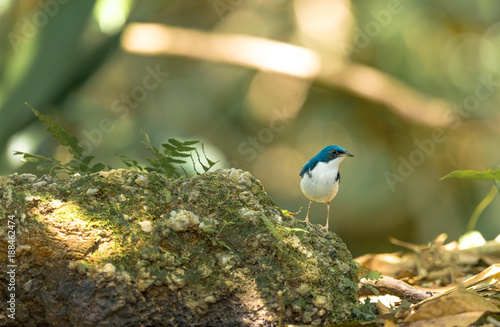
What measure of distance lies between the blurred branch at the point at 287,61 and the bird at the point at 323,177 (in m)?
3.94

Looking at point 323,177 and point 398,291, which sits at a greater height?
point 323,177

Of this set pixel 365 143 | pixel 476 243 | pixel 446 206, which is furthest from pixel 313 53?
pixel 476 243

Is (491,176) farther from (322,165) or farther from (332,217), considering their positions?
(332,217)

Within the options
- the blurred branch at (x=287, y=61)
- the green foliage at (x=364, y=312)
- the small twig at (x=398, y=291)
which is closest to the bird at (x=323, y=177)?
the small twig at (x=398, y=291)

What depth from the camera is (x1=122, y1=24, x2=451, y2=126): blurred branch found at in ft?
21.1

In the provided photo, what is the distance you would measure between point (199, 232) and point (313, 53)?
17.8 feet

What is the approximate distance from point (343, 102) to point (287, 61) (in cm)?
117

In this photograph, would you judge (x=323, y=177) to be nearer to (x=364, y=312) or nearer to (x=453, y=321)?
(x=364, y=312)

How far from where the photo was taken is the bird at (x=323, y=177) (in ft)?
8.56

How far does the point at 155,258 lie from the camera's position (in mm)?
1615

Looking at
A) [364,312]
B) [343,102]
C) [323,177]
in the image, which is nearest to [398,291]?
[364,312]

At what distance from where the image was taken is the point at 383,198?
23.2ft

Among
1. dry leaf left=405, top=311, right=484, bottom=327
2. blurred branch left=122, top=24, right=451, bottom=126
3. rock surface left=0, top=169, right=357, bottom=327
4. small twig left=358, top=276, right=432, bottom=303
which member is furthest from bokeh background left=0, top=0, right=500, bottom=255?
dry leaf left=405, top=311, right=484, bottom=327

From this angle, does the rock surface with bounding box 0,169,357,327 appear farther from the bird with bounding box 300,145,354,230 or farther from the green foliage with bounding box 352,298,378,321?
the bird with bounding box 300,145,354,230
